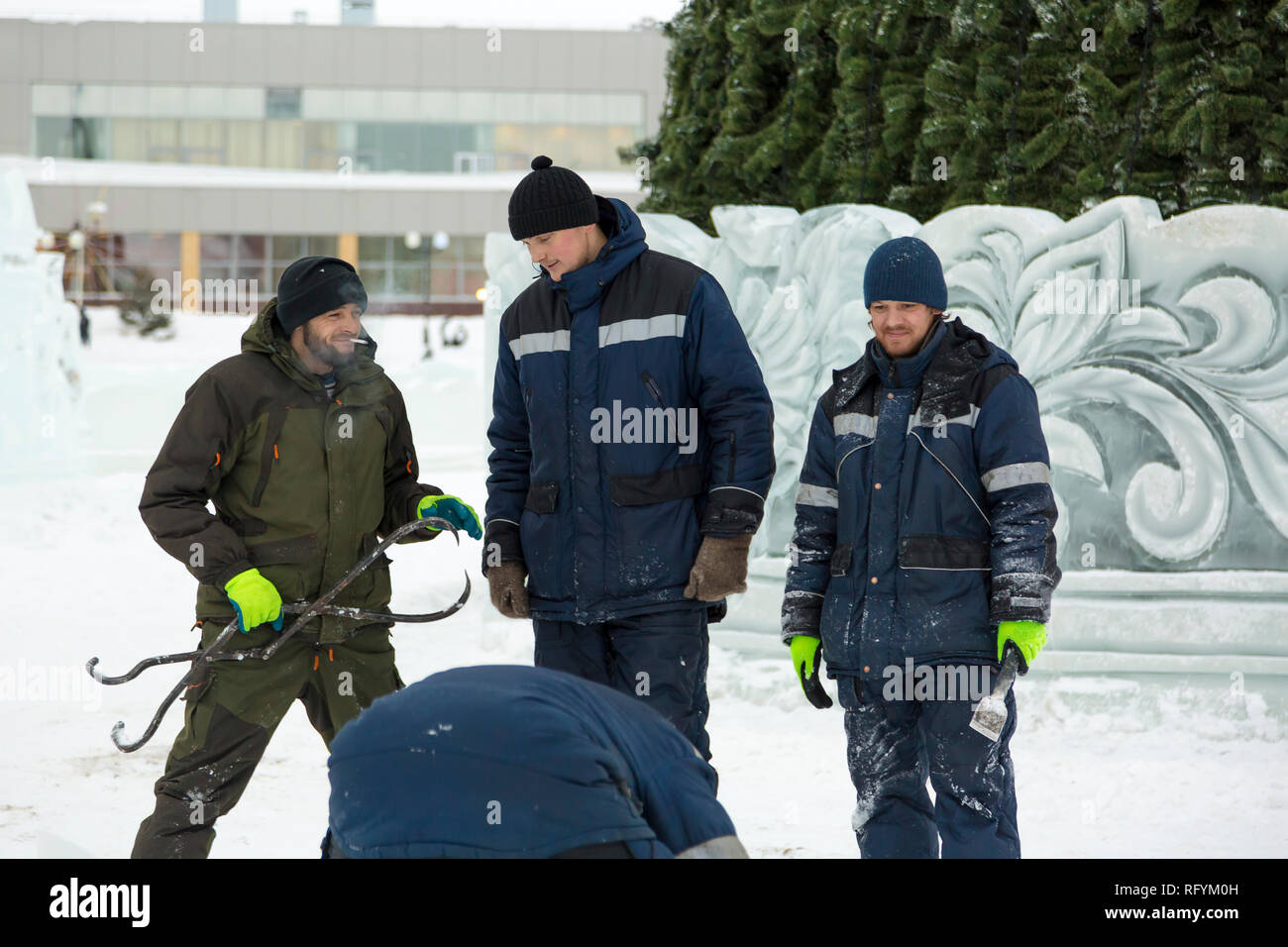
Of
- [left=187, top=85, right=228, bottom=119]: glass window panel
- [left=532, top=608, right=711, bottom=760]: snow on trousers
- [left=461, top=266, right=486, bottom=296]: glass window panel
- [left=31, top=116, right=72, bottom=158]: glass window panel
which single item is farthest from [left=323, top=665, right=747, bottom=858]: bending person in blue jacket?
[left=31, top=116, right=72, bottom=158]: glass window panel

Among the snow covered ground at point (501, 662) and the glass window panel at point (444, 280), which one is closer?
the snow covered ground at point (501, 662)

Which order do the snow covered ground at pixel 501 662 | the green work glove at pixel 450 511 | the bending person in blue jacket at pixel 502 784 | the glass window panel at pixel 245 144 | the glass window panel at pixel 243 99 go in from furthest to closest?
the glass window panel at pixel 245 144 < the glass window panel at pixel 243 99 < the snow covered ground at pixel 501 662 < the green work glove at pixel 450 511 < the bending person in blue jacket at pixel 502 784

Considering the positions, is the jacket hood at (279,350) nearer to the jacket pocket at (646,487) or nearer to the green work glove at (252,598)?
the green work glove at (252,598)

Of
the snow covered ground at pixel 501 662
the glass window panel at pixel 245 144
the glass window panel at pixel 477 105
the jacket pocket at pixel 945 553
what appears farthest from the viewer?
the glass window panel at pixel 245 144

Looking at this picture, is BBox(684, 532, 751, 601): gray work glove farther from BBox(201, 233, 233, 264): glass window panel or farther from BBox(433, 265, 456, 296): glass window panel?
BBox(201, 233, 233, 264): glass window panel

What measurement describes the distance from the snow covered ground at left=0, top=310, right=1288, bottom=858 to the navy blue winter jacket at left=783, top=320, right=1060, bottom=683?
1309mm

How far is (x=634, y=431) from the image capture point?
3.50 meters

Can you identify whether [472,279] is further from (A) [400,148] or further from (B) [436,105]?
(B) [436,105]

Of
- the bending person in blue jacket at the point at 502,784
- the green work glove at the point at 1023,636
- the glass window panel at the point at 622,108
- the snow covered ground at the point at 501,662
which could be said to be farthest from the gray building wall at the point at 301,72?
the bending person in blue jacket at the point at 502,784

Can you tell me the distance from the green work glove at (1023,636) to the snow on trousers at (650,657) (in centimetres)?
75

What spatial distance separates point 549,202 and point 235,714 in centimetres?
148

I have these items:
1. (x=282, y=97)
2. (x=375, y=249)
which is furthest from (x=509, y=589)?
(x=282, y=97)

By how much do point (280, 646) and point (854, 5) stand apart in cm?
548

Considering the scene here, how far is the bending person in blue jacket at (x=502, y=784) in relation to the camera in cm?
176
